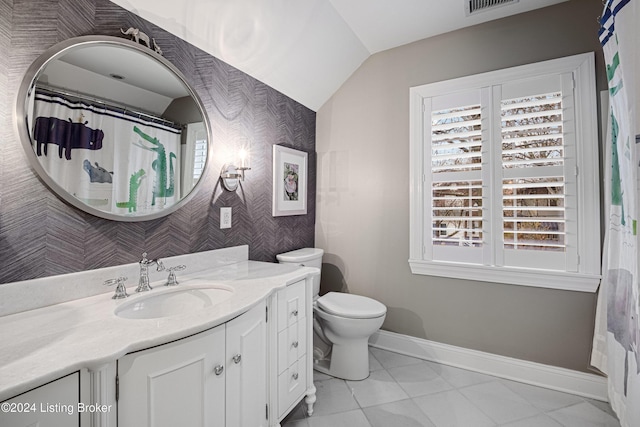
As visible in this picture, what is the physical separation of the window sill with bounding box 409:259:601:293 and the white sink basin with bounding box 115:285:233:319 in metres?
1.61

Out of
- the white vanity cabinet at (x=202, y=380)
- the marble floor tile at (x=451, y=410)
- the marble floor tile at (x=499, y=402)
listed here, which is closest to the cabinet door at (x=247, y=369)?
the white vanity cabinet at (x=202, y=380)

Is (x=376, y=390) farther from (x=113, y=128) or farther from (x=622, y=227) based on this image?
(x=113, y=128)

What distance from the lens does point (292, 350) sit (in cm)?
159

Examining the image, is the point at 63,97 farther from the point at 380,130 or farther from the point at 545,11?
the point at 545,11

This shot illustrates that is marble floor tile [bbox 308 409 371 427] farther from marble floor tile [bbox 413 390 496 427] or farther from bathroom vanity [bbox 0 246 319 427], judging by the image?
marble floor tile [bbox 413 390 496 427]

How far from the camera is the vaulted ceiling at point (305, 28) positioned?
63.2 inches

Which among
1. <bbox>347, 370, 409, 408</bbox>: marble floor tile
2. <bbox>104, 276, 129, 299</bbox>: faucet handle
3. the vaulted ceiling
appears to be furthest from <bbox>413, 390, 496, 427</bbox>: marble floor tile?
the vaulted ceiling

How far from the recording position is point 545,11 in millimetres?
2006

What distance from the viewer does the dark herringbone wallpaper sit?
41.3 inches

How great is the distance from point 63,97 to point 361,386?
228 cm

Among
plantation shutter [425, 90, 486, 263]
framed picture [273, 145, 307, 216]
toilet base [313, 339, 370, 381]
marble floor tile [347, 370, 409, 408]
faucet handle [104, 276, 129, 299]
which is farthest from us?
framed picture [273, 145, 307, 216]

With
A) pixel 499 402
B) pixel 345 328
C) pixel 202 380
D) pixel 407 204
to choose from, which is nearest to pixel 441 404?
pixel 499 402

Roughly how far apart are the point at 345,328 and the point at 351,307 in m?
0.16

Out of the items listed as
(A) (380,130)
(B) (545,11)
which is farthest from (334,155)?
(B) (545,11)
